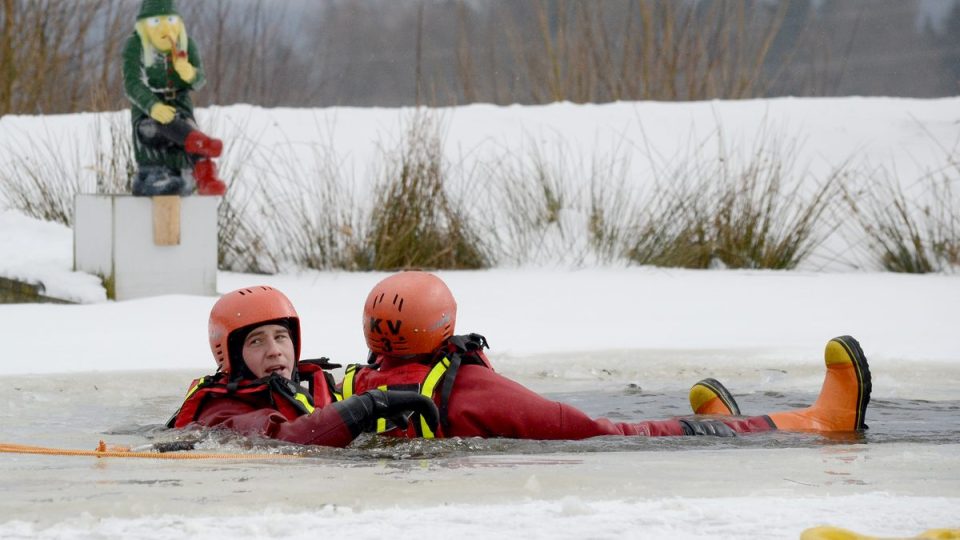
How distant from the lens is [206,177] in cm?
1028

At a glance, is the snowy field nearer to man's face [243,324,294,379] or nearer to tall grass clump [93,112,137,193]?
man's face [243,324,294,379]

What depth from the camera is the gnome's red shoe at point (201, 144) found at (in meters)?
10.0

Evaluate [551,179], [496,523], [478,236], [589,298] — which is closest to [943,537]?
[496,523]

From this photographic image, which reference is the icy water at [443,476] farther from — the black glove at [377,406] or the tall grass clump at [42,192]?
the tall grass clump at [42,192]

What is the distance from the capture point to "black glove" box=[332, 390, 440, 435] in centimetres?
479

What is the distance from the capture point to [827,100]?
17.3 metres

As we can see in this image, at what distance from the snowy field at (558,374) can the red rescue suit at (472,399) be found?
0.12 metres

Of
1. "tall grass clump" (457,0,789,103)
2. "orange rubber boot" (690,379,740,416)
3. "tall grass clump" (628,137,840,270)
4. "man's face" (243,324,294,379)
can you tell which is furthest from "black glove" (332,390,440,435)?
"tall grass clump" (457,0,789,103)

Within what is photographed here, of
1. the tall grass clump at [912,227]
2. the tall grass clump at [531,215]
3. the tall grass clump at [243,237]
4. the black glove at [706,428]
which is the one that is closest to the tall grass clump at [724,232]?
the tall grass clump at [912,227]

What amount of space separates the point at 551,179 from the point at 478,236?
1.77 m

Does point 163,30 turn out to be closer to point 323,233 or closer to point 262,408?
point 323,233

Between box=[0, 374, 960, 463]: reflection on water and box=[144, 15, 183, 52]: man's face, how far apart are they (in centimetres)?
353

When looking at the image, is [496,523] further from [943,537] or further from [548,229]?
[548,229]

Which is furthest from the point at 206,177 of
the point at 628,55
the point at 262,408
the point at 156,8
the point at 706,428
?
the point at 628,55
